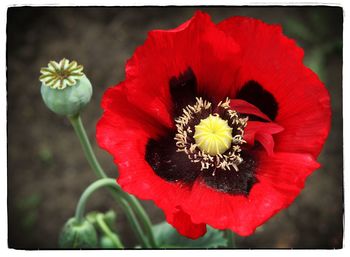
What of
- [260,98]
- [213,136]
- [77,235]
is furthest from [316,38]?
[77,235]

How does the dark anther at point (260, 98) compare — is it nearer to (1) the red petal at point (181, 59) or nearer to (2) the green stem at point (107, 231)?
(1) the red petal at point (181, 59)

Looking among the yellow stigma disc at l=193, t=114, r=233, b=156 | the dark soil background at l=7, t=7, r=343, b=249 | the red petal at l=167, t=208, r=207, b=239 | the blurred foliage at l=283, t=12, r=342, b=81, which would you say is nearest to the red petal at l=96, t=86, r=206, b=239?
the red petal at l=167, t=208, r=207, b=239

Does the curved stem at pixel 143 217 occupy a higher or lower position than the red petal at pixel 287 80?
lower

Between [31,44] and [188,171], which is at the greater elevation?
[31,44]

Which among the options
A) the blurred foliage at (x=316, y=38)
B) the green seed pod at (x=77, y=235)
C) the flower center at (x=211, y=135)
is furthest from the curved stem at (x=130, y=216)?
the blurred foliage at (x=316, y=38)

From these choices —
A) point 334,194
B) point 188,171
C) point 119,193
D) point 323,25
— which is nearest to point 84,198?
point 119,193

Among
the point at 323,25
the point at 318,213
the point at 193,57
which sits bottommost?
the point at 318,213

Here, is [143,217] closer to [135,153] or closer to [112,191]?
[112,191]

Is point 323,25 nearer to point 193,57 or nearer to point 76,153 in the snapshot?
point 193,57
